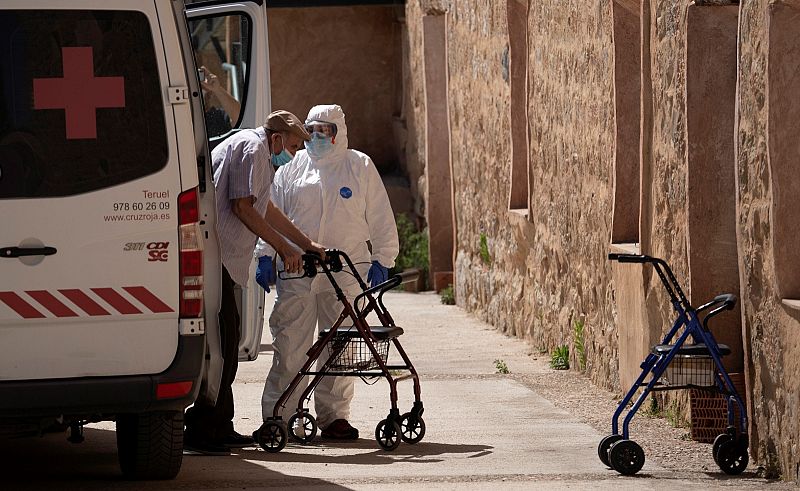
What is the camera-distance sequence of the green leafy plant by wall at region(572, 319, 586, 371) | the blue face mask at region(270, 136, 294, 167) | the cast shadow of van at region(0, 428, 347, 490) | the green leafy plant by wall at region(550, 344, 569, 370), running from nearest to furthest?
the cast shadow of van at region(0, 428, 347, 490)
the blue face mask at region(270, 136, 294, 167)
the green leafy plant by wall at region(572, 319, 586, 371)
the green leafy plant by wall at region(550, 344, 569, 370)

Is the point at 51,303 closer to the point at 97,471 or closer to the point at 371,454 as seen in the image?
the point at 97,471

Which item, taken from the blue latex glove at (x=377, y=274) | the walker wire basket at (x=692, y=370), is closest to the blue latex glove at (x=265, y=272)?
the blue latex glove at (x=377, y=274)

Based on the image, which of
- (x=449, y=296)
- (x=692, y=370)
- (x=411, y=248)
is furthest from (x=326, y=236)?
(x=411, y=248)

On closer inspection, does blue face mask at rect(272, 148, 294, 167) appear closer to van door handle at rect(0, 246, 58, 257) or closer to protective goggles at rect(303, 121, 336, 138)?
protective goggles at rect(303, 121, 336, 138)

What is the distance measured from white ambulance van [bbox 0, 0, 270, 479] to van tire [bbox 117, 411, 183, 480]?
0.33 metres

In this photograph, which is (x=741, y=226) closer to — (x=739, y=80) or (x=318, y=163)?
(x=739, y=80)

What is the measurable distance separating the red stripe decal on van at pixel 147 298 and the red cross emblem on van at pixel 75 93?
1.91 ft

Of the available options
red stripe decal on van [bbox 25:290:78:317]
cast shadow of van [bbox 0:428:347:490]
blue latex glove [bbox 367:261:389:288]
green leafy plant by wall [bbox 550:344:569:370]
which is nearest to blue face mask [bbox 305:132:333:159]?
blue latex glove [bbox 367:261:389:288]

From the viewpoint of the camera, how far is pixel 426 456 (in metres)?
7.27

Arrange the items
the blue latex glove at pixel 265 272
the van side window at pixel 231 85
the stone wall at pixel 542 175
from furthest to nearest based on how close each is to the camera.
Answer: the stone wall at pixel 542 175 < the van side window at pixel 231 85 < the blue latex glove at pixel 265 272

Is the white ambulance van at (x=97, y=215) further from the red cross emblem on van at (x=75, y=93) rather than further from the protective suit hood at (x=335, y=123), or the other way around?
the protective suit hood at (x=335, y=123)

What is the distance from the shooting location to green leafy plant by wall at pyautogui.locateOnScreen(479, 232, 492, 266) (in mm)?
13242

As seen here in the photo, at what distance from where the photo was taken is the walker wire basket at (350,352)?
23.9ft

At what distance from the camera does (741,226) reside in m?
6.84
